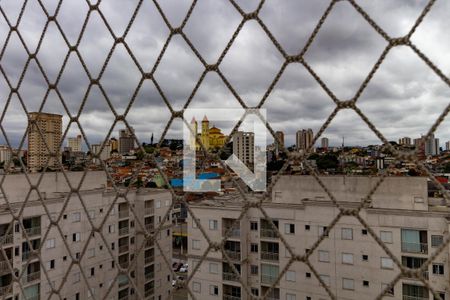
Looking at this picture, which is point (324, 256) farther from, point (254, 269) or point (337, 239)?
point (254, 269)

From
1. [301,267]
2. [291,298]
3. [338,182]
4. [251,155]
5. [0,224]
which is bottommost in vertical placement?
[291,298]

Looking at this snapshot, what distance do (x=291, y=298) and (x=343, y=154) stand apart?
103 inches

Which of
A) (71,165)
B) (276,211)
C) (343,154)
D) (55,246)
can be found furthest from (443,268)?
(55,246)

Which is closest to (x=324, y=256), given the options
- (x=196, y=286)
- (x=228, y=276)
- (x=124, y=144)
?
(x=228, y=276)

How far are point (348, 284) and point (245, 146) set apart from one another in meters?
2.57

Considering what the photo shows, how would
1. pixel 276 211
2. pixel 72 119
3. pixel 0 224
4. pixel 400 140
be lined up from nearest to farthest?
pixel 400 140, pixel 72 119, pixel 0 224, pixel 276 211

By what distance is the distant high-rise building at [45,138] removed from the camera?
3.06 feet

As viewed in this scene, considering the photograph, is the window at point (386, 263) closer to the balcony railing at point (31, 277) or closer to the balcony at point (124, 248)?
the balcony at point (124, 248)

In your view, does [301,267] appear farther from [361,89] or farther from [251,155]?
[361,89]

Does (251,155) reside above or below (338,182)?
above

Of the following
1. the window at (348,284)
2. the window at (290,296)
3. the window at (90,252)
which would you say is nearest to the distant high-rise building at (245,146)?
the window at (348,284)

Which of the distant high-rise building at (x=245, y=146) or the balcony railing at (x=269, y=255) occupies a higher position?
the distant high-rise building at (x=245, y=146)

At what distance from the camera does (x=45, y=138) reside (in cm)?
110

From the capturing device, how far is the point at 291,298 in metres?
3.47
